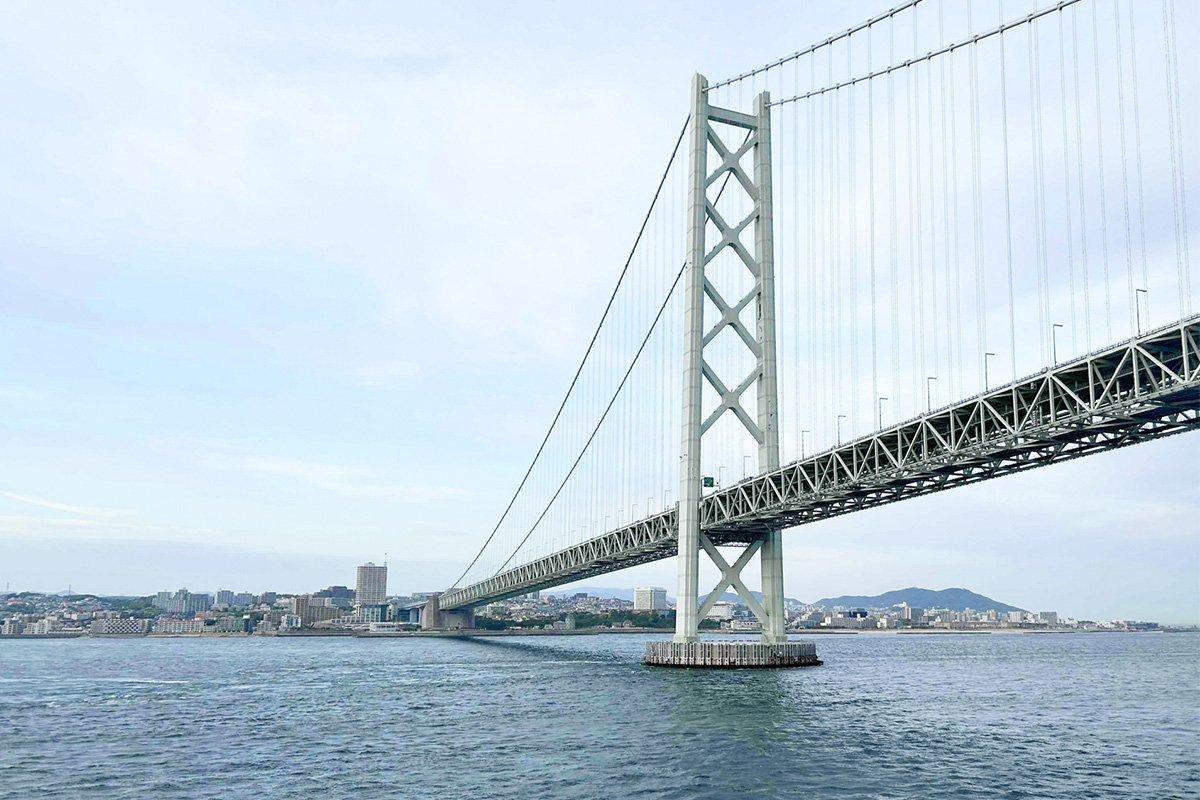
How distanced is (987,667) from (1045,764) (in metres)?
48.6

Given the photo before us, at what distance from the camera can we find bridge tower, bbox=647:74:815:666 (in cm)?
5081

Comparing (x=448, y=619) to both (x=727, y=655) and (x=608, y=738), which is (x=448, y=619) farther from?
(x=608, y=738)

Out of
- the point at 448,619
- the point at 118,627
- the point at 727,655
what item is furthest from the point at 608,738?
the point at 118,627

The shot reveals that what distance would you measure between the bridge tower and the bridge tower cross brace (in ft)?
0.17

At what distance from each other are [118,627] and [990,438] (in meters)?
176

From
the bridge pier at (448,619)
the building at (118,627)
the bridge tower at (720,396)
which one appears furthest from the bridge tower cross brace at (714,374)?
the building at (118,627)

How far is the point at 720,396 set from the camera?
52.5 meters

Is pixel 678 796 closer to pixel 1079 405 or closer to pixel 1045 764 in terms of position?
pixel 1045 764

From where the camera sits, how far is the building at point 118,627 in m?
174

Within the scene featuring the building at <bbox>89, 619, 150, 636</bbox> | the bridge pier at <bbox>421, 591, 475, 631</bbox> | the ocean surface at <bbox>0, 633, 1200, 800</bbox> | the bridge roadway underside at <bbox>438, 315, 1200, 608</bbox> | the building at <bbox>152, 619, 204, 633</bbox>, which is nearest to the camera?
the ocean surface at <bbox>0, 633, 1200, 800</bbox>

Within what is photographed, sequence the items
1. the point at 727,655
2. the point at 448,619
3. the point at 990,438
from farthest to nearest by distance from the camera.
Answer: the point at 448,619, the point at 727,655, the point at 990,438

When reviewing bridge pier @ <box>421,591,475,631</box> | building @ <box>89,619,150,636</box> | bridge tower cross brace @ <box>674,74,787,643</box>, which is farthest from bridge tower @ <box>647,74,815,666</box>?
building @ <box>89,619,150,636</box>

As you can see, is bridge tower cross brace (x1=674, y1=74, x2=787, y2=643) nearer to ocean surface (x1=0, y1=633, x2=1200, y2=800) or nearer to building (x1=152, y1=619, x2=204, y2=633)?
ocean surface (x1=0, y1=633, x2=1200, y2=800)

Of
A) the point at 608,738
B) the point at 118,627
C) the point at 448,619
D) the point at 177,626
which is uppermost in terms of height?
the point at 608,738
